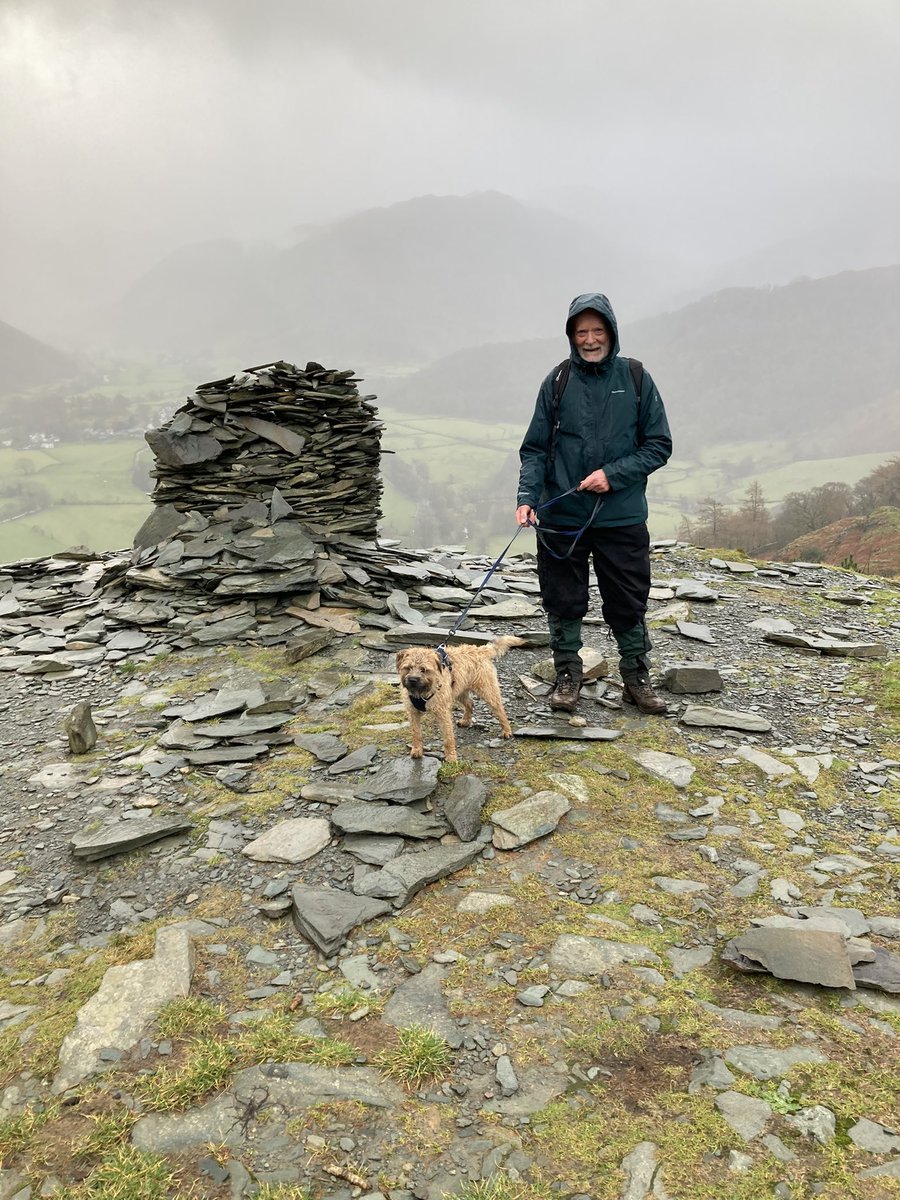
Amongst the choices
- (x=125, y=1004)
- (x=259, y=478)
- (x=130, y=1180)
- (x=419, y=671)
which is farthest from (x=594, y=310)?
(x=259, y=478)

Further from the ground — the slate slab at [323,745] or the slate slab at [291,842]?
the slate slab at [323,745]

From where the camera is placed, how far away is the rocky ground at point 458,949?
2.62 m

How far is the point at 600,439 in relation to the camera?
6.09 metres

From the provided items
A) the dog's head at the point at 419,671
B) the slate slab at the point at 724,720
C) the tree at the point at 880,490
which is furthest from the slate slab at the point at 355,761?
the tree at the point at 880,490

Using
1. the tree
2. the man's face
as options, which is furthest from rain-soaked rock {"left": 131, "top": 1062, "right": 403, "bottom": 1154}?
the tree

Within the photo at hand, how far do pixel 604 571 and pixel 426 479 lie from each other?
112256 mm

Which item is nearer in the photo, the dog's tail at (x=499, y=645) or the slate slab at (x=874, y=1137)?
the slate slab at (x=874, y=1137)

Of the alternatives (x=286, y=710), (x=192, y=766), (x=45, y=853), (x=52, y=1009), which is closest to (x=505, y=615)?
(x=286, y=710)

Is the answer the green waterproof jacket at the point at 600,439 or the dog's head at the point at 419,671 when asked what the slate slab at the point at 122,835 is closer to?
the dog's head at the point at 419,671

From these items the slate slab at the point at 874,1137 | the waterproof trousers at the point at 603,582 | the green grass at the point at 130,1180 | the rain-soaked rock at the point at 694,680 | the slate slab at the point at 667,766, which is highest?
the waterproof trousers at the point at 603,582

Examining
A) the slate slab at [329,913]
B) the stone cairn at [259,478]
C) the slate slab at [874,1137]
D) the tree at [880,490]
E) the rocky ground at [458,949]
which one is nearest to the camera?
the slate slab at [874,1137]

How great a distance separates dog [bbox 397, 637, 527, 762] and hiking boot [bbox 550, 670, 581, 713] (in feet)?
2.52

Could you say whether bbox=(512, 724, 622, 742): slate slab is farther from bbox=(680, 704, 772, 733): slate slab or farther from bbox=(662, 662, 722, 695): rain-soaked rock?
bbox=(662, 662, 722, 695): rain-soaked rock

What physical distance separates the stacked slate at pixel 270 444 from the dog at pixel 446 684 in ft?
21.4
